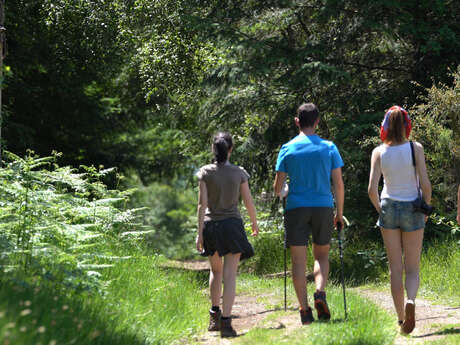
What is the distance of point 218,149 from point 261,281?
5417 mm

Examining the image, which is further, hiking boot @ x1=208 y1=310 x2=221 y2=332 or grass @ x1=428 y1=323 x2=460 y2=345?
hiking boot @ x1=208 y1=310 x2=221 y2=332

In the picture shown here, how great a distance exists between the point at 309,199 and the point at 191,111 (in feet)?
34.7

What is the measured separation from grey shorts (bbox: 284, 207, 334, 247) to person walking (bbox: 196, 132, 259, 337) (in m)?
0.42

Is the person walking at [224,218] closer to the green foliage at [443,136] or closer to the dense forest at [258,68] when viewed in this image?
the dense forest at [258,68]

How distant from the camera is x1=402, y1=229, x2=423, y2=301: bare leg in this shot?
6035mm

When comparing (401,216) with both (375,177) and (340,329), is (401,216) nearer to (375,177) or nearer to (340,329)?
(375,177)

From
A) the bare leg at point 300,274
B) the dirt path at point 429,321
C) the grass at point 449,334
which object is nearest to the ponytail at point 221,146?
the bare leg at point 300,274

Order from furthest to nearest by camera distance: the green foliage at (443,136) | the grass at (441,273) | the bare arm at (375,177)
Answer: the green foliage at (443,136), the grass at (441,273), the bare arm at (375,177)

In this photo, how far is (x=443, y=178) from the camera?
10.7 meters

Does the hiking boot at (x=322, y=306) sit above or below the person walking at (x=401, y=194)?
below

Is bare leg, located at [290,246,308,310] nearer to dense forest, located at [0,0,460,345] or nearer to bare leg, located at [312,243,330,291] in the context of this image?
bare leg, located at [312,243,330,291]

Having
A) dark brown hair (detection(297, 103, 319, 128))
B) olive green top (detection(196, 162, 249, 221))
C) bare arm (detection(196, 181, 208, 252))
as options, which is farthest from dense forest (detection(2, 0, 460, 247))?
bare arm (detection(196, 181, 208, 252))

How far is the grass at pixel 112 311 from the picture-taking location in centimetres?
415

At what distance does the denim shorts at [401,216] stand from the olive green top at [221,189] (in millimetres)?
1434
